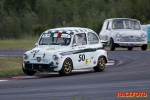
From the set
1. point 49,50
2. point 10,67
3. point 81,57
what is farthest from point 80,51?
point 10,67

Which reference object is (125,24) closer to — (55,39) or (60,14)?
(55,39)

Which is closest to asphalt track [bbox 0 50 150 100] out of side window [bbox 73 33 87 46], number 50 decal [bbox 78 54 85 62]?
number 50 decal [bbox 78 54 85 62]

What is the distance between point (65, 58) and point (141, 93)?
226 inches

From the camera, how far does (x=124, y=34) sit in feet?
102

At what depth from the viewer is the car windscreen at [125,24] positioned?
31.6 metres

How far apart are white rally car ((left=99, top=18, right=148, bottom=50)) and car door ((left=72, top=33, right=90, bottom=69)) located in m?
11.3

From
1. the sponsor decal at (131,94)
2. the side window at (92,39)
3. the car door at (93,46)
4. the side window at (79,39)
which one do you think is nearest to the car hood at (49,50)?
the side window at (79,39)

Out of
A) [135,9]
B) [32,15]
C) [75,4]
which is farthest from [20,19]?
[135,9]

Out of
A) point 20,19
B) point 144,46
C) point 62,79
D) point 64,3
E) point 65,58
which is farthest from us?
point 64,3

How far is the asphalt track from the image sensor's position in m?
13.0

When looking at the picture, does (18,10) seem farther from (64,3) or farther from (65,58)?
(65,58)

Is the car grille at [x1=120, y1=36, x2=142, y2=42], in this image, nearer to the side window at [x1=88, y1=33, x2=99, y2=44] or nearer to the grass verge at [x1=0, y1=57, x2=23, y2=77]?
the grass verge at [x1=0, y1=57, x2=23, y2=77]

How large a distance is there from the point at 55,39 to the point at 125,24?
41.4 feet

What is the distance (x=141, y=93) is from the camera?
13.1m
